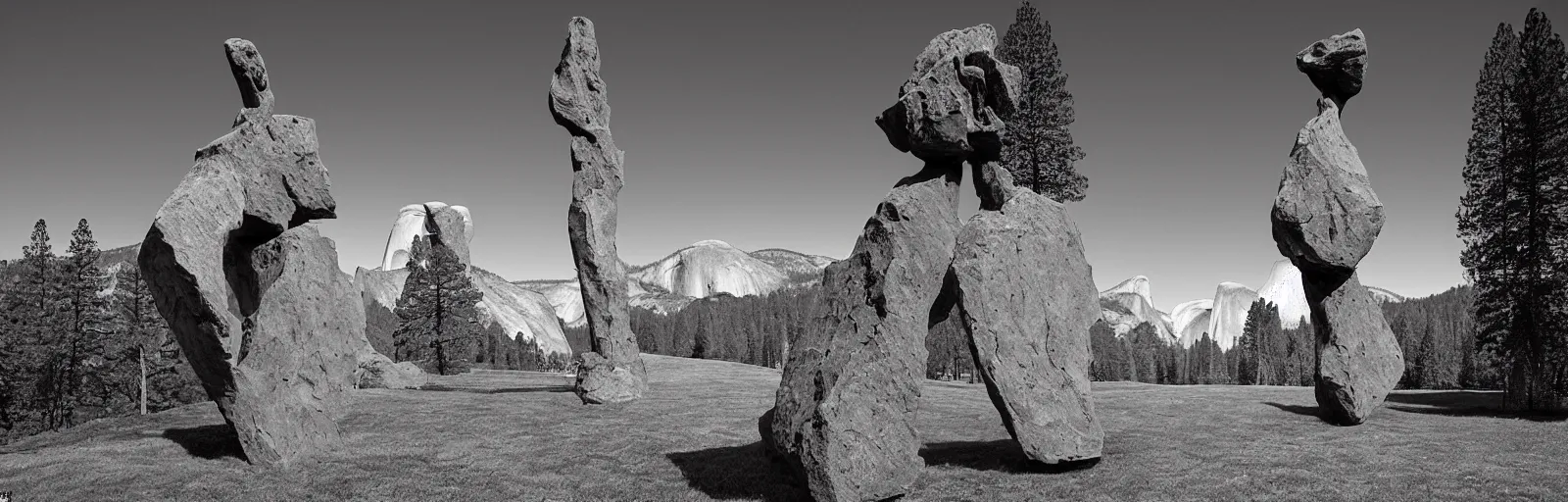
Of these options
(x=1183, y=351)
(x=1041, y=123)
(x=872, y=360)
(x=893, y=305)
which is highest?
(x=1041, y=123)

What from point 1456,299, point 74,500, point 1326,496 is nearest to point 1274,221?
point 1326,496

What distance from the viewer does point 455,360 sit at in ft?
158

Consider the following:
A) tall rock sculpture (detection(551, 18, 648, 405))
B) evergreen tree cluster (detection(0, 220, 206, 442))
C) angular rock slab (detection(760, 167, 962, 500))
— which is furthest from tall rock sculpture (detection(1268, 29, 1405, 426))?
evergreen tree cluster (detection(0, 220, 206, 442))

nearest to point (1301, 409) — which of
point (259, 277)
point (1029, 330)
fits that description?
point (1029, 330)

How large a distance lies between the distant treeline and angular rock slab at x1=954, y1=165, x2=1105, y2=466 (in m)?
61.5

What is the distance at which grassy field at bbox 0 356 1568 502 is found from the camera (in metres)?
12.1

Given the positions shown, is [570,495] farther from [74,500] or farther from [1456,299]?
[1456,299]

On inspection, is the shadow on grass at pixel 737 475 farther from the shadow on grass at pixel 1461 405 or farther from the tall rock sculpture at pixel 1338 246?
the shadow on grass at pixel 1461 405

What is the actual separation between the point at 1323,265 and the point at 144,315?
194ft

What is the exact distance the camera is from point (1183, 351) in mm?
127500

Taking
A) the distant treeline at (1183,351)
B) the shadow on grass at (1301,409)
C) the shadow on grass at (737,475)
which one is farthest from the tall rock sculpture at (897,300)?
the distant treeline at (1183,351)

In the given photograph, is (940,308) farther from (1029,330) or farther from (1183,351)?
(1183,351)

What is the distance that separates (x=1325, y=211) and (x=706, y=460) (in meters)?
17.6

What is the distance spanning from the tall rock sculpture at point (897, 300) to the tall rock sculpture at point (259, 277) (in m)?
10.2
